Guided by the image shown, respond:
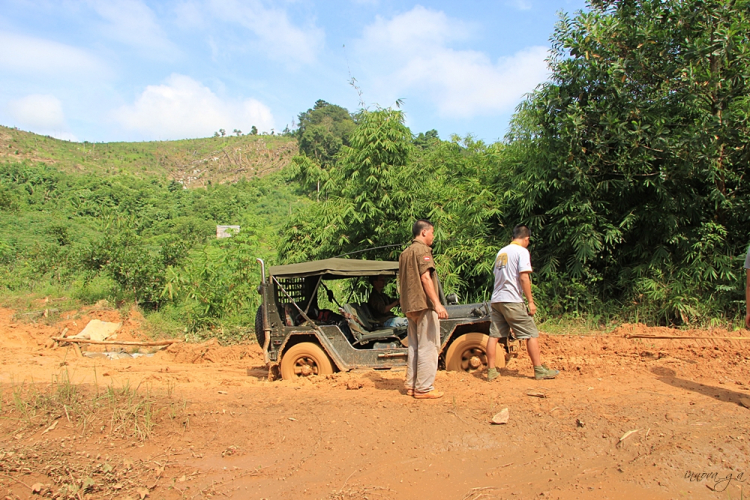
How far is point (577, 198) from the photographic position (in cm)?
874

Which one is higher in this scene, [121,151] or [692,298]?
[121,151]

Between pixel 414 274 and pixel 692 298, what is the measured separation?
5.71m

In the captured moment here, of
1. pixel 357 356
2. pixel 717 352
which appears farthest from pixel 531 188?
pixel 357 356

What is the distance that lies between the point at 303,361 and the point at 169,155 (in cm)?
5816

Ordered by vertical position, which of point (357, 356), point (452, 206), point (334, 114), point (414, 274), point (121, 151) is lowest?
point (357, 356)

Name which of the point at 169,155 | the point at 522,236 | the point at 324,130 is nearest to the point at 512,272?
the point at 522,236

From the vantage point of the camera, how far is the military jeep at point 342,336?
19.1ft

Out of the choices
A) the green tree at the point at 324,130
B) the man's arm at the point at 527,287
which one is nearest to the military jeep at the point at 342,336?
the man's arm at the point at 527,287

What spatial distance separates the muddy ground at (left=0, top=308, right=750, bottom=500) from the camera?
3361mm

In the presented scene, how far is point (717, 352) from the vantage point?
5.89 m

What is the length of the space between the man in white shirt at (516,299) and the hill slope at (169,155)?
46.4 metres

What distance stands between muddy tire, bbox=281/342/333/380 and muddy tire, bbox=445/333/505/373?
143cm

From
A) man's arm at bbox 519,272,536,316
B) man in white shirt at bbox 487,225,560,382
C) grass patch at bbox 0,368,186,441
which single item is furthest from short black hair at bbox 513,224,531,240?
grass patch at bbox 0,368,186,441

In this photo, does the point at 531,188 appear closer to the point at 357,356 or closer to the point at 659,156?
the point at 659,156
